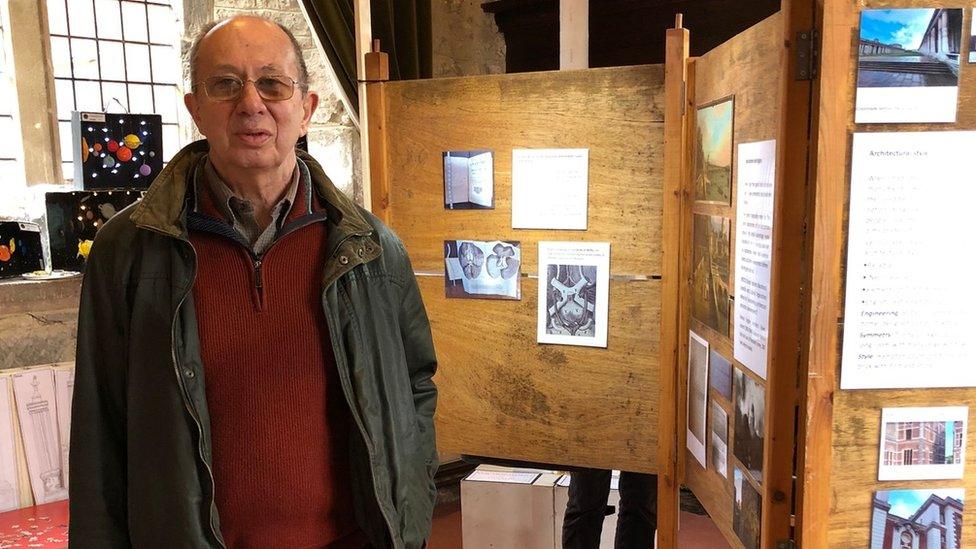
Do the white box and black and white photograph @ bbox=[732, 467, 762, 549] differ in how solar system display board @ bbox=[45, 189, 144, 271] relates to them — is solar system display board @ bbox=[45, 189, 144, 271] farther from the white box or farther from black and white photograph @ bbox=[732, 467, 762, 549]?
black and white photograph @ bbox=[732, 467, 762, 549]

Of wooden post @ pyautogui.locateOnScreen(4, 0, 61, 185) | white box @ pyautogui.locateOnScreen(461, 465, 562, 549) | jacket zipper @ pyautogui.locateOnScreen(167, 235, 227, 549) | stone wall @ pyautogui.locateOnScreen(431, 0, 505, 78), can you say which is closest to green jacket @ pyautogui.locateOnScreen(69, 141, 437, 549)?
jacket zipper @ pyautogui.locateOnScreen(167, 235, 227, 549)

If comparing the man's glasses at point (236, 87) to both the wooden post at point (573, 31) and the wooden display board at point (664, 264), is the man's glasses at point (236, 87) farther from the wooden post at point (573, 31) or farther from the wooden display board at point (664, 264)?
the wooden post at point (573, 31)

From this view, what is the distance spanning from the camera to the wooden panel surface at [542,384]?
2.11 m

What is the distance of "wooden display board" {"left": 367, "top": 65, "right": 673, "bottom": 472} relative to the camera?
2057 mm

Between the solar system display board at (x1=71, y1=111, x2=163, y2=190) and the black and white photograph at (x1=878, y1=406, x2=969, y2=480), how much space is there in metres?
2.81

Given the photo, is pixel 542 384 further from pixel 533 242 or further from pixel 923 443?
pixel 923 443

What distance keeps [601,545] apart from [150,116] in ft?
8.17

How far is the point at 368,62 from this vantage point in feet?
7.57

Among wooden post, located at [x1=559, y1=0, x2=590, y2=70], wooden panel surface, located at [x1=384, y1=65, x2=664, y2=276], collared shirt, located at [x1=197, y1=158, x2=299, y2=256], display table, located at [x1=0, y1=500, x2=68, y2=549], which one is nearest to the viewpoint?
collared shirt, located at [x1=197, y1=158, x2=299, y2=256]

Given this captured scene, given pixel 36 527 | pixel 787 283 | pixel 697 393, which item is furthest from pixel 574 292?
pixel 36 527

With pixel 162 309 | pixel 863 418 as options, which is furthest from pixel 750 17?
pixel 162 309

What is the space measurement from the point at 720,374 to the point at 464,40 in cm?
305

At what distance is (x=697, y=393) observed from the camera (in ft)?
6.39

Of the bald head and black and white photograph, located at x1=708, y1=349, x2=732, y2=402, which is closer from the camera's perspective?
the bald head
